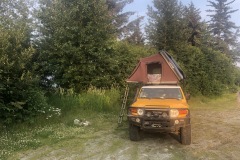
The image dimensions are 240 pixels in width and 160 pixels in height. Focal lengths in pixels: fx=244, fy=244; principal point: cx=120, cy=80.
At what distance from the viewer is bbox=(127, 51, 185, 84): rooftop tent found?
12.9 metres

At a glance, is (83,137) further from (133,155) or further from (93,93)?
(93,93)

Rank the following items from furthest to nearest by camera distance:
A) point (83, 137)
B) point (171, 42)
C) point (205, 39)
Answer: point (205, 39) → point (171, 42) → point (83, 137)

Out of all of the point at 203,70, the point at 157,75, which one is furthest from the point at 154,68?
the point at 203,70

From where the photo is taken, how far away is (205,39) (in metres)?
26.3

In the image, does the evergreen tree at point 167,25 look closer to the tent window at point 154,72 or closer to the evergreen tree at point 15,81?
the tent window at point 154,72

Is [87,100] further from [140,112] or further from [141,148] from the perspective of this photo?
[141,148]

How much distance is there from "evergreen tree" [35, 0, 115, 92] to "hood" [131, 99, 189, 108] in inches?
216

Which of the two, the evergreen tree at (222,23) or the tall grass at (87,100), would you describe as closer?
the tall grass at (87,100)

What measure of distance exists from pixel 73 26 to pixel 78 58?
1763 mm

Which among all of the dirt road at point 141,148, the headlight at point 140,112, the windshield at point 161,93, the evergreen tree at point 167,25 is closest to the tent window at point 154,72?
the windshield at point 161,93

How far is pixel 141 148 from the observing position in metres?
7.43

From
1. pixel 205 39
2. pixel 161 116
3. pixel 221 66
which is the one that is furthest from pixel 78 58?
pixel 205 39

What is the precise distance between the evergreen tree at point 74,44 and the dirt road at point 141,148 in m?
4.70

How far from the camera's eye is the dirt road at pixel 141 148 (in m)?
6.68
